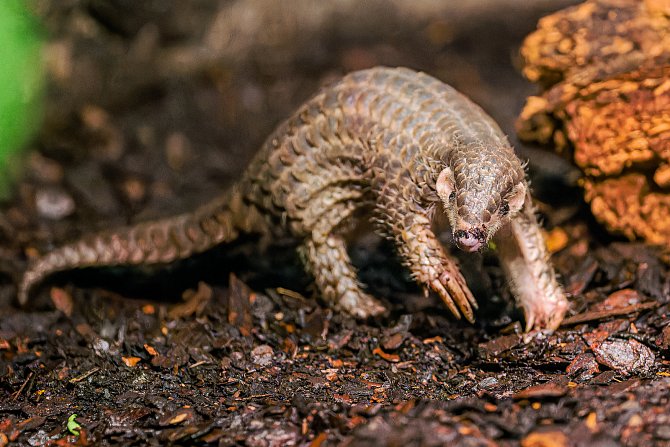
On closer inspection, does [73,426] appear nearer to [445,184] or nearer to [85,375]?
[85,375]

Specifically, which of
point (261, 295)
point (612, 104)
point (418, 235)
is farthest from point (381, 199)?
point (612, 104)

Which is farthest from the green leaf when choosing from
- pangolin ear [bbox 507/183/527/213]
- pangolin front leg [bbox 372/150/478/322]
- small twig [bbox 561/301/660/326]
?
small twig [bbox 561/301/660/326]

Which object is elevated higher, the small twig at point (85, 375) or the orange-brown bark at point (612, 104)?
the orange-brown bark at point (612, 104)

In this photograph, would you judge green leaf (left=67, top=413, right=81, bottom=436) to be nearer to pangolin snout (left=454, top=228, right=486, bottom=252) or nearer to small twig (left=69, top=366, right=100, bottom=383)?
small twig (left=69, top=366, right=100, bottom=383)

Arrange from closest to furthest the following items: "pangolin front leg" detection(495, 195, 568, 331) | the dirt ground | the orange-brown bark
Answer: the dirt ground < "pangolin front leg" detection(495, 195, 568, 331) < the orange-brown bark

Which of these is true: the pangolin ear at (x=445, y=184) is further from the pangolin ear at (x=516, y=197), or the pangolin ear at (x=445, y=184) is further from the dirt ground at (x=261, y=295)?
the dirt ground at (x=261, y=295)

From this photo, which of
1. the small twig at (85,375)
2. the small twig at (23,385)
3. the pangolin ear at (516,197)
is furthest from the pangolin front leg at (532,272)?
the small twig at (23,385)

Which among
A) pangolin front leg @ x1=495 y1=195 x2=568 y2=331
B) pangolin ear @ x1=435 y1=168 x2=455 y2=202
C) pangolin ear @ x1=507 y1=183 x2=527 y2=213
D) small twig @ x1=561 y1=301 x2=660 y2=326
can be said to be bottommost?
small twig @ x1=561 y1=301 x2=660 y2=326
